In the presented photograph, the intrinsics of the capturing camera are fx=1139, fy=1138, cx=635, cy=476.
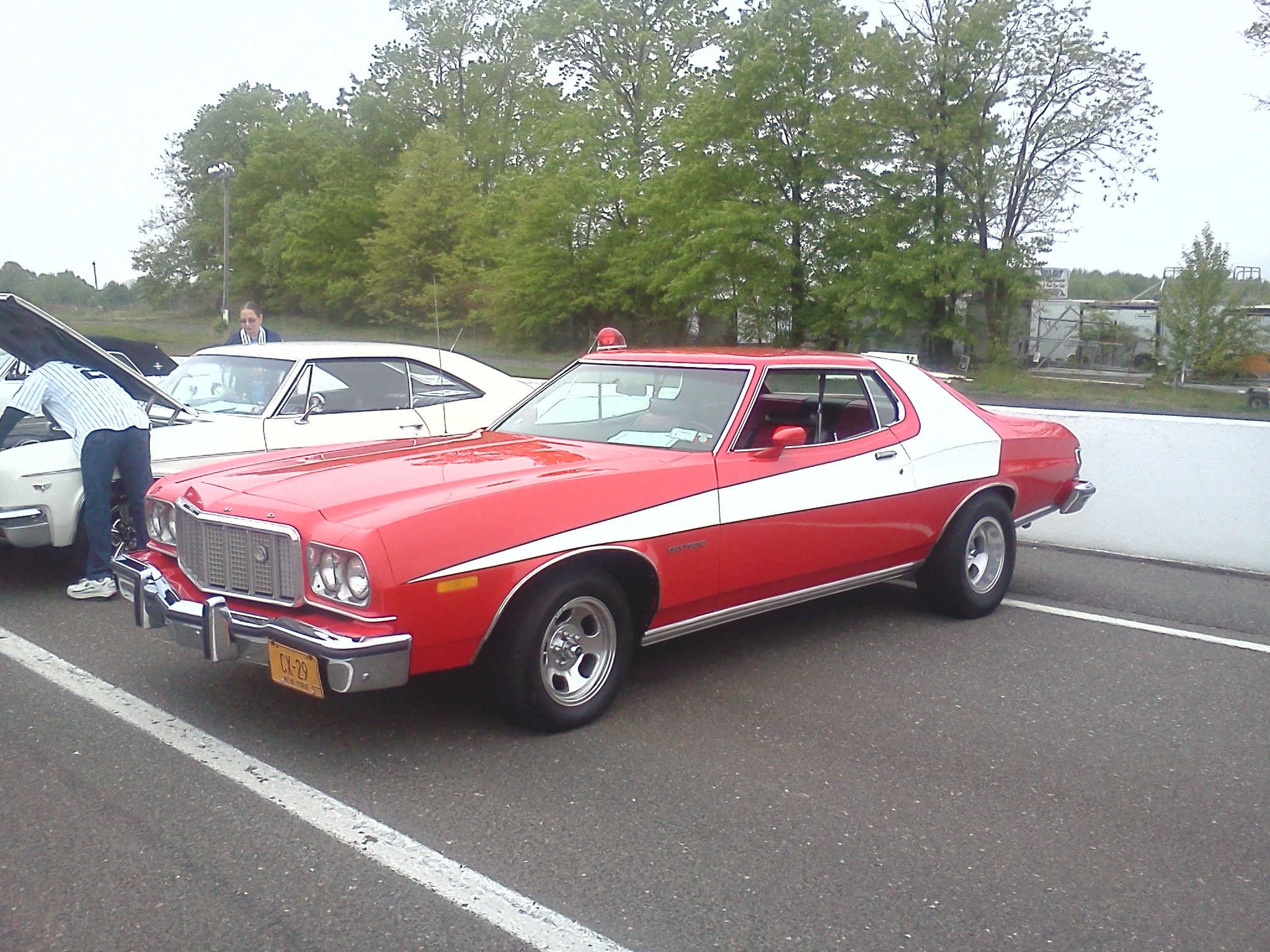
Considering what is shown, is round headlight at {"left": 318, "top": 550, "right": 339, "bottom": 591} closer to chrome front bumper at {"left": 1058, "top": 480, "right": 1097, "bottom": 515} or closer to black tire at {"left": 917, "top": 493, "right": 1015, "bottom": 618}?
black tire at {"left": 917, "top": 493, "right": 1015, "bottom": 618}

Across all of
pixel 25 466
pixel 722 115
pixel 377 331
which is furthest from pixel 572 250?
pixel 25 466

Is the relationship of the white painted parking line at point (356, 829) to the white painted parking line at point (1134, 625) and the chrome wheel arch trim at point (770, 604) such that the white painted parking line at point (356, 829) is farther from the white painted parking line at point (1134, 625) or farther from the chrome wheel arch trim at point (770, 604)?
the white painted parking line at point (1134, 625)

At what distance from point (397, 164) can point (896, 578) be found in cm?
4923

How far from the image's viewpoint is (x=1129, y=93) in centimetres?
3125

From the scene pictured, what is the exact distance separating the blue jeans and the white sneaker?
0.09 feet

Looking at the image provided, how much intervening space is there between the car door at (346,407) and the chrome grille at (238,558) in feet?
10.1

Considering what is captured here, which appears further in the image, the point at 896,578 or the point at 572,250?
the point at 572,250

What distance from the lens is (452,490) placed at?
13.8 ft

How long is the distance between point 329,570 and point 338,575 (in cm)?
4

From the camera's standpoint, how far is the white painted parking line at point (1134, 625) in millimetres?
6004

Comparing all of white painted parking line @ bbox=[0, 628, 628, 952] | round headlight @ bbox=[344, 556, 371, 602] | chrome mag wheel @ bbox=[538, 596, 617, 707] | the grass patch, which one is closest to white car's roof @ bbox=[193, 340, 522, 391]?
white painted parking line @ bbox=[0, 628, 628, 952]

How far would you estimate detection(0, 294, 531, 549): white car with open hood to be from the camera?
20.5ft

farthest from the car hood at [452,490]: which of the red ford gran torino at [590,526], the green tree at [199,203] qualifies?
the green tree at [199,203]

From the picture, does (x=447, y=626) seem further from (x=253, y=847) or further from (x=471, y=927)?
(x=471, y=927)
